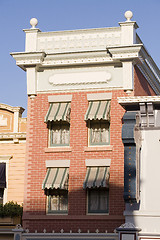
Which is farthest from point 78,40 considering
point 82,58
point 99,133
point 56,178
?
point 56,178

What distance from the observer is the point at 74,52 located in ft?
83.1

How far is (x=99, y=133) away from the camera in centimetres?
2486

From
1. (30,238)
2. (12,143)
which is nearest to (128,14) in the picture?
(12,143)

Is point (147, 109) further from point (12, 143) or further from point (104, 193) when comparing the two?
point (12, 143)

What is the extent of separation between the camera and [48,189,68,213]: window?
24.5 meters

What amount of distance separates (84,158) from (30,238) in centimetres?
416

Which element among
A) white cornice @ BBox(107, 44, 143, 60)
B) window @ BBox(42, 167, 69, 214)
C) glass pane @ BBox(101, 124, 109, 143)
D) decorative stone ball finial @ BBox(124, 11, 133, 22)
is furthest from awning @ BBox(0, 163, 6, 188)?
decorative stone ball finial @ BBox(124, 11, 133, 22)

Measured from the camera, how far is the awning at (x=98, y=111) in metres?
24.1

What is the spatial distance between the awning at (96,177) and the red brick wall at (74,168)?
31 cm

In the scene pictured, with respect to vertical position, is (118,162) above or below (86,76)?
below

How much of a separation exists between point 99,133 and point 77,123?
1.09 m

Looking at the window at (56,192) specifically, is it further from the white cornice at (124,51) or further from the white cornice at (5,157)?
the white cornice at (124,51)

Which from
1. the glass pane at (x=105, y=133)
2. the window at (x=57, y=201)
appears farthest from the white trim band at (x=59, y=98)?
the window at (x=57, y=201)

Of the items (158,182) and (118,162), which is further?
(118,162)
